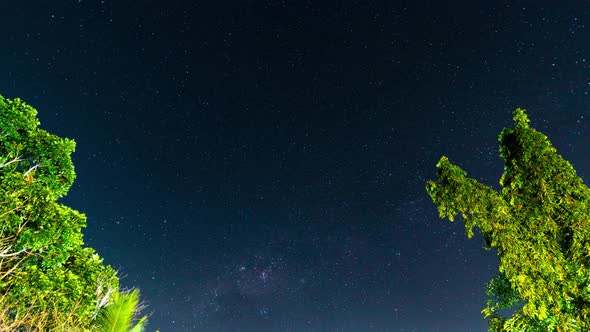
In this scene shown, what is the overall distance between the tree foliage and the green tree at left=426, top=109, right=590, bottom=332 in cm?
1173

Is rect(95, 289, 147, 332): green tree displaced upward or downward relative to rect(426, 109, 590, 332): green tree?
downward

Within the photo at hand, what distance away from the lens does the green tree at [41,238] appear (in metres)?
8.27

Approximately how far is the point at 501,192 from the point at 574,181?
1.89 metres

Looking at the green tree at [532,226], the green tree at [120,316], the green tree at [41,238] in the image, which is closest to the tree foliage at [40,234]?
the green tree at [41,238]

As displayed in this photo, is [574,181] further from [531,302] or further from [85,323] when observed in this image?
[85,323]

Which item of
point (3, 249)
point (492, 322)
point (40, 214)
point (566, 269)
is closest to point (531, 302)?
point (566, 269)

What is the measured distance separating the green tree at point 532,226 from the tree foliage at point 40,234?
1173cm

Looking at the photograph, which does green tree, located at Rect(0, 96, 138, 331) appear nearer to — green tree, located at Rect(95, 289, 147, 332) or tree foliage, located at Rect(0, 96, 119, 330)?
tree foliage, located at Rect(0, 96, 119, 330)

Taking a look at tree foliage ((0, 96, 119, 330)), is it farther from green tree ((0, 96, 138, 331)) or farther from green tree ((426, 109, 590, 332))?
green tree ((426, 109, 590, 332))

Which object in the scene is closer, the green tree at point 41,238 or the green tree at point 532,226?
the green tree at point 41,238

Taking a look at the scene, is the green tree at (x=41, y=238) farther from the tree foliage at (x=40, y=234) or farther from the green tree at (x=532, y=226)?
the green tree at (x=532, y=226)

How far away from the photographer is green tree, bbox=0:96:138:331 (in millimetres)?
8273

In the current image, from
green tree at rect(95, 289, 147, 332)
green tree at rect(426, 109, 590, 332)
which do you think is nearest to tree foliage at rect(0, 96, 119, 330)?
green tree at rect(95, 289, 147, 332)

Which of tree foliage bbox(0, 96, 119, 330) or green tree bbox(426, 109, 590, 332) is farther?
green tree bbox(426, 109, 590, 332)
